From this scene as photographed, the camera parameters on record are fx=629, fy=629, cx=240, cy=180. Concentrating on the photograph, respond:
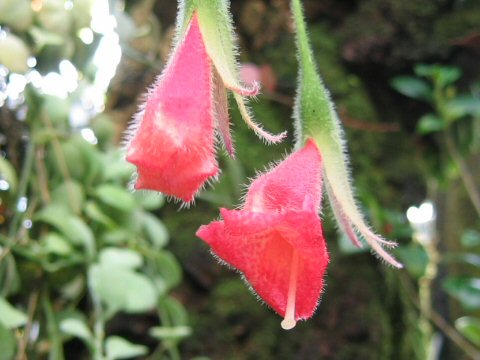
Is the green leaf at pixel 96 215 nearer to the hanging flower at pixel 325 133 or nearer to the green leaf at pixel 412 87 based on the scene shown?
the hanging flower at pixel 325 133

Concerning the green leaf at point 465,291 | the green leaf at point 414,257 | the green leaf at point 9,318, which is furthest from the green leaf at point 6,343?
the green leaf at point 465,291

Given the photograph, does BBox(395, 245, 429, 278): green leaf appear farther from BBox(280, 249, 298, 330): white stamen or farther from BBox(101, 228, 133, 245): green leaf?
BBox(280, 249, 298, 330): white stamen

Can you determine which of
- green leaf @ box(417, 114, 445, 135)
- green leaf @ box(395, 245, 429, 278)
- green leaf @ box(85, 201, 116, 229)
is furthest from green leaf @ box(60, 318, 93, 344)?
green leaf @ box(417, 114, 445, 135)

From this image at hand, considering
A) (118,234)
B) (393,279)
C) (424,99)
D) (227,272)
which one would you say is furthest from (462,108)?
(118,234)

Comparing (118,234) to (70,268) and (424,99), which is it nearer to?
(70,268)

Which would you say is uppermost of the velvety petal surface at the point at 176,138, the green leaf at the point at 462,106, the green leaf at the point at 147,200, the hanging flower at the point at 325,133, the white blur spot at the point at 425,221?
the velvety petal surface at the point at 176,138

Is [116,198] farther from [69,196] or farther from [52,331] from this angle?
[52,331]

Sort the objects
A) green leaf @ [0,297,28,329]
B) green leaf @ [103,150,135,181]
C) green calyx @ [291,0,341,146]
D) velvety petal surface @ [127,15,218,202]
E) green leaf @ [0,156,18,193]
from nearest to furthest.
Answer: velvety petal surface @ [127,15,218,202], green calyx @ [291,0,341,146], green leaf @ [0,297,28,329], green leaf @ [0,156,18,193], green leaf @ [103,150,135,181]
